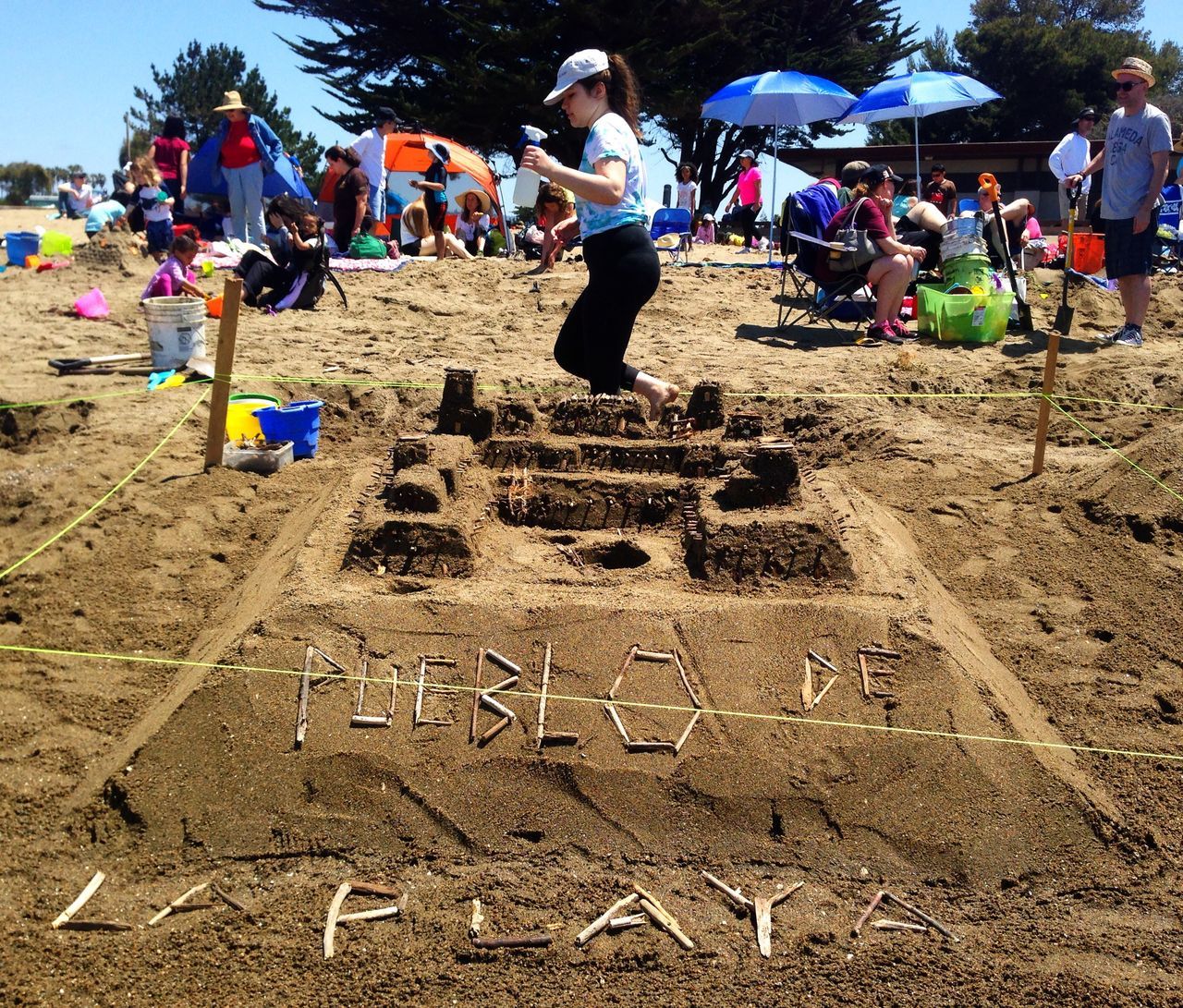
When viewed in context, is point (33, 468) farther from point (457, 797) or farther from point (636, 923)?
point (636, 923)

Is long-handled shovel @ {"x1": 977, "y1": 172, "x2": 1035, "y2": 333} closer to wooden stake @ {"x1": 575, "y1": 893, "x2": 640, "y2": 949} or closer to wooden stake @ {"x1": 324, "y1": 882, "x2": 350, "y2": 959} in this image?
wooden stake @ {"x1": 575, "y1": 893, "x2": 640, "y2": 949}

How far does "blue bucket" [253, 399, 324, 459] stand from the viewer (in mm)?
6758

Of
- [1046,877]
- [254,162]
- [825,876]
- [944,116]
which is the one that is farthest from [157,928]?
[944,116]

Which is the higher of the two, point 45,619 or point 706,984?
point 45,619

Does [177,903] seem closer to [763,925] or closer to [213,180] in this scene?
[763,925]

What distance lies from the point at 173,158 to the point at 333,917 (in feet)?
38.7

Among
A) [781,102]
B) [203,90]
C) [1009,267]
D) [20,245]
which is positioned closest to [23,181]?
[203,90]

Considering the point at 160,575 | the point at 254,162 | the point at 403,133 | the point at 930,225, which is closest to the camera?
the point at 160,575

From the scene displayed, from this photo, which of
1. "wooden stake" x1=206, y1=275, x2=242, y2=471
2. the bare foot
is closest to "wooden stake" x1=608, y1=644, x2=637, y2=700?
the bare foot

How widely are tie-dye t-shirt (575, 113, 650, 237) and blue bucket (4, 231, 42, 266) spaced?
425 inches

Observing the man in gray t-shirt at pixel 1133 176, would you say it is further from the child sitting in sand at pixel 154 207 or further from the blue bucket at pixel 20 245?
the blue bucket at pixel 20 245

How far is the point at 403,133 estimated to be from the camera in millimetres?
16172

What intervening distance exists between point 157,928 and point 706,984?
1747mm

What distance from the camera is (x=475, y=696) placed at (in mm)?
4266
